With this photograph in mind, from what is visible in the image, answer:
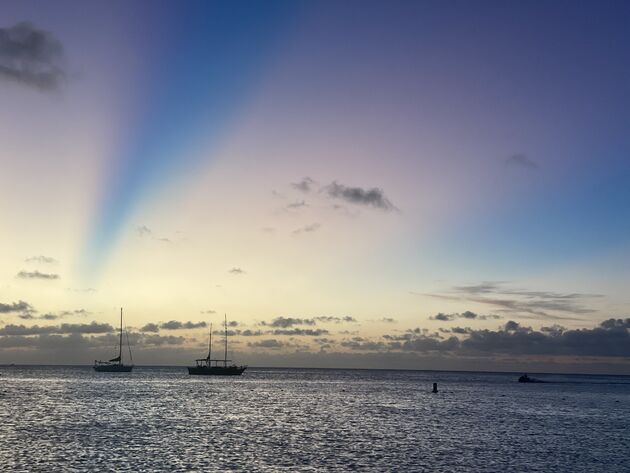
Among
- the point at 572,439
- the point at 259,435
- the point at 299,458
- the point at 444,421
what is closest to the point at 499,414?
the point at 444,421

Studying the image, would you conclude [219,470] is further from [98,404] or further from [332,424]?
[98,404]

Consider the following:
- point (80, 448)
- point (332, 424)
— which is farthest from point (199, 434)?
point (332, 424)

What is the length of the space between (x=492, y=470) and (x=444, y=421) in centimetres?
4400

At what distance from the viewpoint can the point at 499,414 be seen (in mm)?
113750

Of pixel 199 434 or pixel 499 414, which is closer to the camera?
pixel 199 434

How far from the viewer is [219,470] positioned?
2042 inches

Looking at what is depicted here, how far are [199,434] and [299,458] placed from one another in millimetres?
20647

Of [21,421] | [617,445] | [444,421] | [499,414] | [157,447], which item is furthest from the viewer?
[499,414]

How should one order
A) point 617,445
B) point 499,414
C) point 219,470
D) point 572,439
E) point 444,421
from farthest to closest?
point 499,414 < point 444,421 < point 572,439 < point 617,445 < point 219,470

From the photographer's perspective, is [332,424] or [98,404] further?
[98,404]

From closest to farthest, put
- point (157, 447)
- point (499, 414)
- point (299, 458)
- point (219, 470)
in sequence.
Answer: point (219, 470)
point (299, 458)
point (157, 447)
point (499, 414)

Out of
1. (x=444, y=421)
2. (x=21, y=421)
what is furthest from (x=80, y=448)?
(x=444, y=421)

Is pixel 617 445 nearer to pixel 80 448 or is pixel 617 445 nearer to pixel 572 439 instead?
pixel 572 439

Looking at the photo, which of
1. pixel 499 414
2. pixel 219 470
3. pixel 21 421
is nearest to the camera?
pixel 219 470
